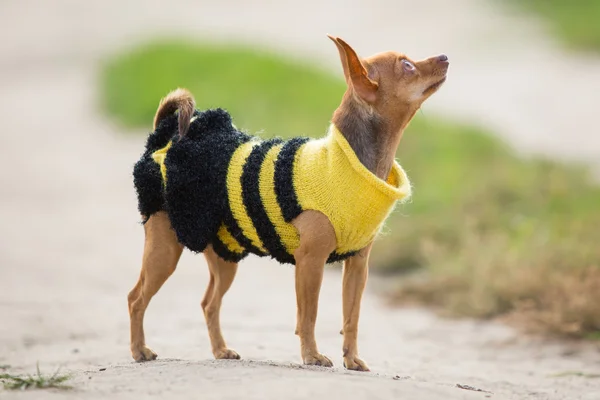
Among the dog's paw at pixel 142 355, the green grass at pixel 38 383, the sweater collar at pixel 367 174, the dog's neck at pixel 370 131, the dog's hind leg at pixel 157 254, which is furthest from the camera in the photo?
the dog's paw at pixel 142 355

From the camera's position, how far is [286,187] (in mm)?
5836

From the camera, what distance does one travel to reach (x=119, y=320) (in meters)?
8.51

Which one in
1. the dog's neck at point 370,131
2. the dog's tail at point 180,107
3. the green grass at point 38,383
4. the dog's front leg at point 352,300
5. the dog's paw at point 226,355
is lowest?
the green grass at point 38,383

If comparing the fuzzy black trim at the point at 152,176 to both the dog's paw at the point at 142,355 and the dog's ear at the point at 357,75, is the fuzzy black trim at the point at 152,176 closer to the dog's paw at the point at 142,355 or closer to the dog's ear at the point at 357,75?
the dog's paw at the point at 142,355

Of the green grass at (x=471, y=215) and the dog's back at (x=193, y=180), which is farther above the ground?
the green grass at (x=471, y=215)

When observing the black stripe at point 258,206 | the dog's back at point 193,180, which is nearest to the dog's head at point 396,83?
the black stripe at point 258,206

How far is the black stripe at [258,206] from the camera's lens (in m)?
5.91

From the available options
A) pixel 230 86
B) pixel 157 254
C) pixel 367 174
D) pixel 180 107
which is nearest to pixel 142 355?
pixel 157 254

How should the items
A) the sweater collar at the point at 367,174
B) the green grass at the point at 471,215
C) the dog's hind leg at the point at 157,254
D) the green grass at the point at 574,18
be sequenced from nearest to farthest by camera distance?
the sweater collar at the point at 367,174, the dog's hind leg at the point at 157,254, the green grass at the point at 471,215, the green grass at the point at 574,18

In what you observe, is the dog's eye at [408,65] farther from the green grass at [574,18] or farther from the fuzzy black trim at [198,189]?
the green grass at [574,18]

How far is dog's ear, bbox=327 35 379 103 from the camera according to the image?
18.9 ft

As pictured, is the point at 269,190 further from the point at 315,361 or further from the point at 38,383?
the point at 38,383

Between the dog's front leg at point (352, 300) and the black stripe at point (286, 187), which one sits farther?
the dog's front leg at point (352, 300)

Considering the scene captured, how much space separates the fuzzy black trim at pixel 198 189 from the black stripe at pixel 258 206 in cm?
17
